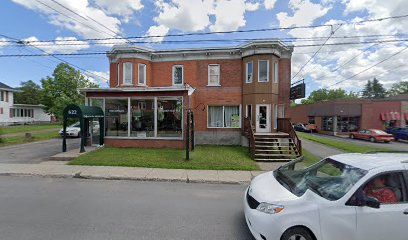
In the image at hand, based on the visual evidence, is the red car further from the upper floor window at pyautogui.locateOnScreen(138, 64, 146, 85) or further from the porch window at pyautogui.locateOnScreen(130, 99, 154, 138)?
the upper floor window at pyautogui.locateOnScreen(138, 64, 146, 85)

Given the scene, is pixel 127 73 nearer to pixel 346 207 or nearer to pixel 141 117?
pixel 141 117

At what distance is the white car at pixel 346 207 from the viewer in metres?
3.26

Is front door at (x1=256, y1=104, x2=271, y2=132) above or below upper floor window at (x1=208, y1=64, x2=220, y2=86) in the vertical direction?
below

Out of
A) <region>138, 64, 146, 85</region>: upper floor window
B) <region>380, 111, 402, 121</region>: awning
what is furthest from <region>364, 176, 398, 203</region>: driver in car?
<region>380, 111, 402, 121</region>: awning

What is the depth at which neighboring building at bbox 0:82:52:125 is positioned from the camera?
1571 inches

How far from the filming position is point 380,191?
11.4 ft

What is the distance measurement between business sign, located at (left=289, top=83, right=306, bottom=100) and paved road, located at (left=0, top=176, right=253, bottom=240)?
9852mm

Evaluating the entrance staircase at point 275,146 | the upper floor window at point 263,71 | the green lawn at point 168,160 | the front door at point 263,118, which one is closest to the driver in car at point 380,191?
the green lawn at point 168,160

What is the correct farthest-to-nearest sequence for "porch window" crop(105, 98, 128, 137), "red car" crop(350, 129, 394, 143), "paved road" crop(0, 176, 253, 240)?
1. "red car" crop(350, 129, 394, 143)
2. "porch window" crop(105, 98, 128, 137)
3. "paved road" crop(0, 176, 253, 240)

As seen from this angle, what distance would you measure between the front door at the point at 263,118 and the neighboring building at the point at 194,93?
20mm

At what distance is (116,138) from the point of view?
1484cm

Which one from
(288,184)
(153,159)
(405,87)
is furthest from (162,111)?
(405,87)

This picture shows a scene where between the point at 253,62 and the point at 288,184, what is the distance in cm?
1303

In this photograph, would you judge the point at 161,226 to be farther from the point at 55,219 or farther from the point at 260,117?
the point at 260,117
